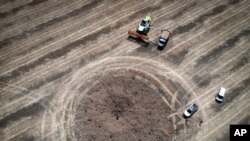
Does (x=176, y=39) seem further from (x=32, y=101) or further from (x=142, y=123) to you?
(x=32, y=101)

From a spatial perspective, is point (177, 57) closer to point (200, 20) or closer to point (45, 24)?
point (200, 20)

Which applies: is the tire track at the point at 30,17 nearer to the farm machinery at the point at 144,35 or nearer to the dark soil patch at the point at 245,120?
the farm machinery at the point at 144,35

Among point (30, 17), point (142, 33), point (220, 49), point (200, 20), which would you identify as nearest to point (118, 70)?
point (142, 33)

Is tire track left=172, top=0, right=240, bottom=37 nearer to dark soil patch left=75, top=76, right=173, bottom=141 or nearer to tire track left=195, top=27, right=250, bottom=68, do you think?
tire track left=195, top=27, right=250, bottom=68

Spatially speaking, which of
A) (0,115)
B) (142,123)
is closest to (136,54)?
(142,123)

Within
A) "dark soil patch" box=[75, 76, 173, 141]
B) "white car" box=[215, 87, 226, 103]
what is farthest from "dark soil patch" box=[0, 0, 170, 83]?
"white car" box=[215, 87, 226, 103]

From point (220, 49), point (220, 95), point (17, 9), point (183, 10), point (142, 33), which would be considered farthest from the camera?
point (183, 10)
